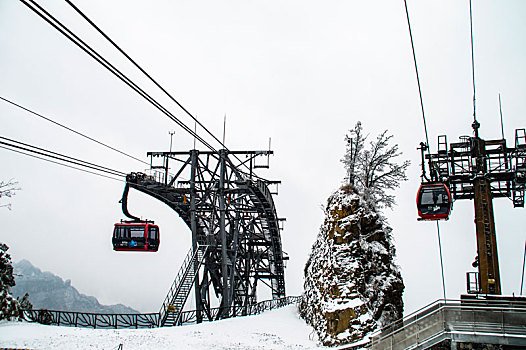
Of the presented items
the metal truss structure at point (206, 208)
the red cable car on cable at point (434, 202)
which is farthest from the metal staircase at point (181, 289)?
the red cable car on cable at point (434, 202)

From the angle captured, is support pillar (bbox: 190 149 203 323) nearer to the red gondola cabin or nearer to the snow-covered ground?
the snow-covered ground

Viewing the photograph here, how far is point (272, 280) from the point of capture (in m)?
51.6

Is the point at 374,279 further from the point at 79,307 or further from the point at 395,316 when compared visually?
the point at 79,307

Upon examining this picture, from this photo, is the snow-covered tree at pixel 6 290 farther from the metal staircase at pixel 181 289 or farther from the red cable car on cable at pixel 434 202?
the red cable car on cable at pixel 434 202

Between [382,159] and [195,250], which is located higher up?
[382,159]

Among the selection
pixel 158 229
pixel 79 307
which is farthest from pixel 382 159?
pixel 79 307

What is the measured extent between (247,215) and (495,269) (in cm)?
2419

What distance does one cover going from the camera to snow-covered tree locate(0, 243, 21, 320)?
22.3 metres

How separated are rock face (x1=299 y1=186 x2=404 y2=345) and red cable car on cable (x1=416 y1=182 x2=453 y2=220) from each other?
616 cm

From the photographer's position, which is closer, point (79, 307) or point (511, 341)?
point (511, 341)

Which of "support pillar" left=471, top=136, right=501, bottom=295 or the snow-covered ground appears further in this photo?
"support pillar" left=471, top=136, right=501, bottom=295

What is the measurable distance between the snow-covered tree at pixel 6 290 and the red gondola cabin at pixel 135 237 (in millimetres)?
5603

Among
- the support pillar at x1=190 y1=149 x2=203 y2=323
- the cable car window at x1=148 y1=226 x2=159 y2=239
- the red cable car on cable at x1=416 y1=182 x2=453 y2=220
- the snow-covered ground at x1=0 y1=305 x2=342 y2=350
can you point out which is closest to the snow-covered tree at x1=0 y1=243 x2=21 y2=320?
the snow-covered ground at x1=0 y1=305 x2=342 y2=350

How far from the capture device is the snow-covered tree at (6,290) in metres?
22.3
